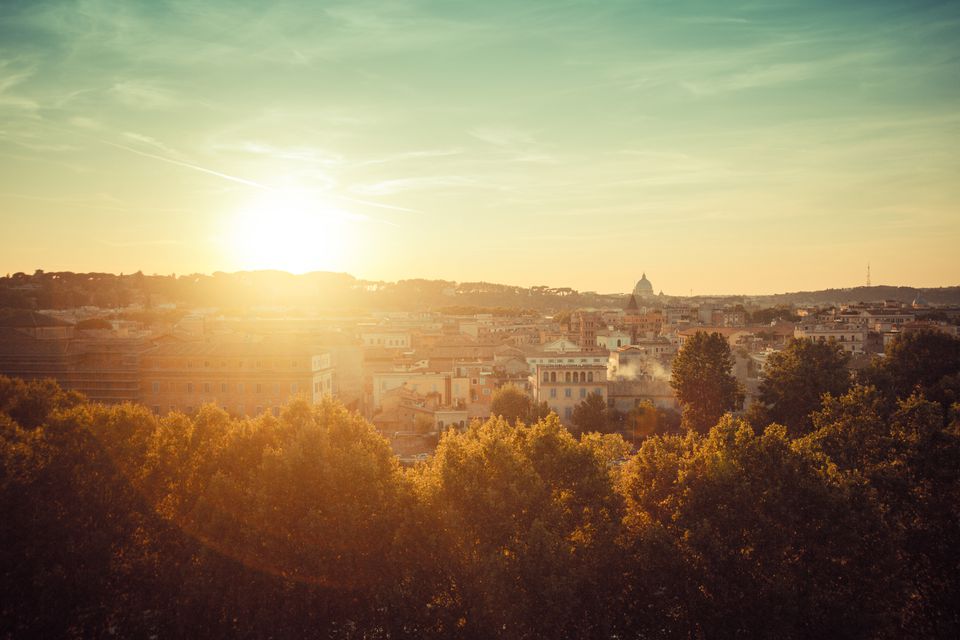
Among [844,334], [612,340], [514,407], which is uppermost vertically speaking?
[844,334]

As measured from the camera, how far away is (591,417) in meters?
37.2

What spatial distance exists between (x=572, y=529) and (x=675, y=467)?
8.66 feet

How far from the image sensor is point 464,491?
528 inches

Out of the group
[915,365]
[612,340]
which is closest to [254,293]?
[612,340]

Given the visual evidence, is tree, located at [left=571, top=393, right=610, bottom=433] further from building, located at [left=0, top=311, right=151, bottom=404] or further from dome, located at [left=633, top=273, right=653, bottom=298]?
dome, located at [left=633, top=273, right=653, bottom=298]

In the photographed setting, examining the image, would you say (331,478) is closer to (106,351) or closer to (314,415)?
(314,415)

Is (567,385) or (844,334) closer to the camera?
(567,385)

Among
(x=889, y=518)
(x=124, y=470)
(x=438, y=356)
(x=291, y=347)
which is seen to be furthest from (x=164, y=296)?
(x=889, y=518)

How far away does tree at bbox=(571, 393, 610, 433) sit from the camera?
122 feet

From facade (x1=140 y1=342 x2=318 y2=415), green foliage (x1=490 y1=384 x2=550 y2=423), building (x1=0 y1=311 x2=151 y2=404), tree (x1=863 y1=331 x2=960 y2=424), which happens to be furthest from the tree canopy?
building (x1=0 y1=311 x2=151 y2=404)

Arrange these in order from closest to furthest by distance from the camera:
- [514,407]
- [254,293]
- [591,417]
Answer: [514,407] → [591,417] → [254,293]

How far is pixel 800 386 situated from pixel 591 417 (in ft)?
36.3

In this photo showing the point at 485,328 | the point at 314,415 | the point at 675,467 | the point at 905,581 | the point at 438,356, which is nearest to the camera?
the point at 905,581

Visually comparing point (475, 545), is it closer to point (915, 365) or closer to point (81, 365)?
point (915, 365)
